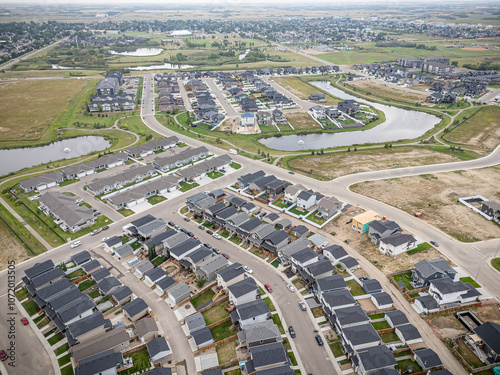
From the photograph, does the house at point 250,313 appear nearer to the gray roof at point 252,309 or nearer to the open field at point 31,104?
the gray roof at point 252,309

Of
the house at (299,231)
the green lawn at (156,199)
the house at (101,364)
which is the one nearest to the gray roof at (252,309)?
the house at (101,364)

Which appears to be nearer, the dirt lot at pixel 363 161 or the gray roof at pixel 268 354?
the gray roof at pixel 268 354

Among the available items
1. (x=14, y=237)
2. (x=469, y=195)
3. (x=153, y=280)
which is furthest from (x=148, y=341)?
(x=469, y=195)

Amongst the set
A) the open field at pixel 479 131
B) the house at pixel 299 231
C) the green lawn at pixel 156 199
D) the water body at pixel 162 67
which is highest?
the water body at pixel 162 67

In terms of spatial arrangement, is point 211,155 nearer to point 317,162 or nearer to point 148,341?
point 317,162

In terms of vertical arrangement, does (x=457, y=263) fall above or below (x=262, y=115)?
below

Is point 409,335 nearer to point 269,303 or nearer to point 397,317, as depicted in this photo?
point 397,317

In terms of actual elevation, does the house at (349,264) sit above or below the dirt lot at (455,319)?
above

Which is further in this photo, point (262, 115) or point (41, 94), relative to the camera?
point (41, 94)
